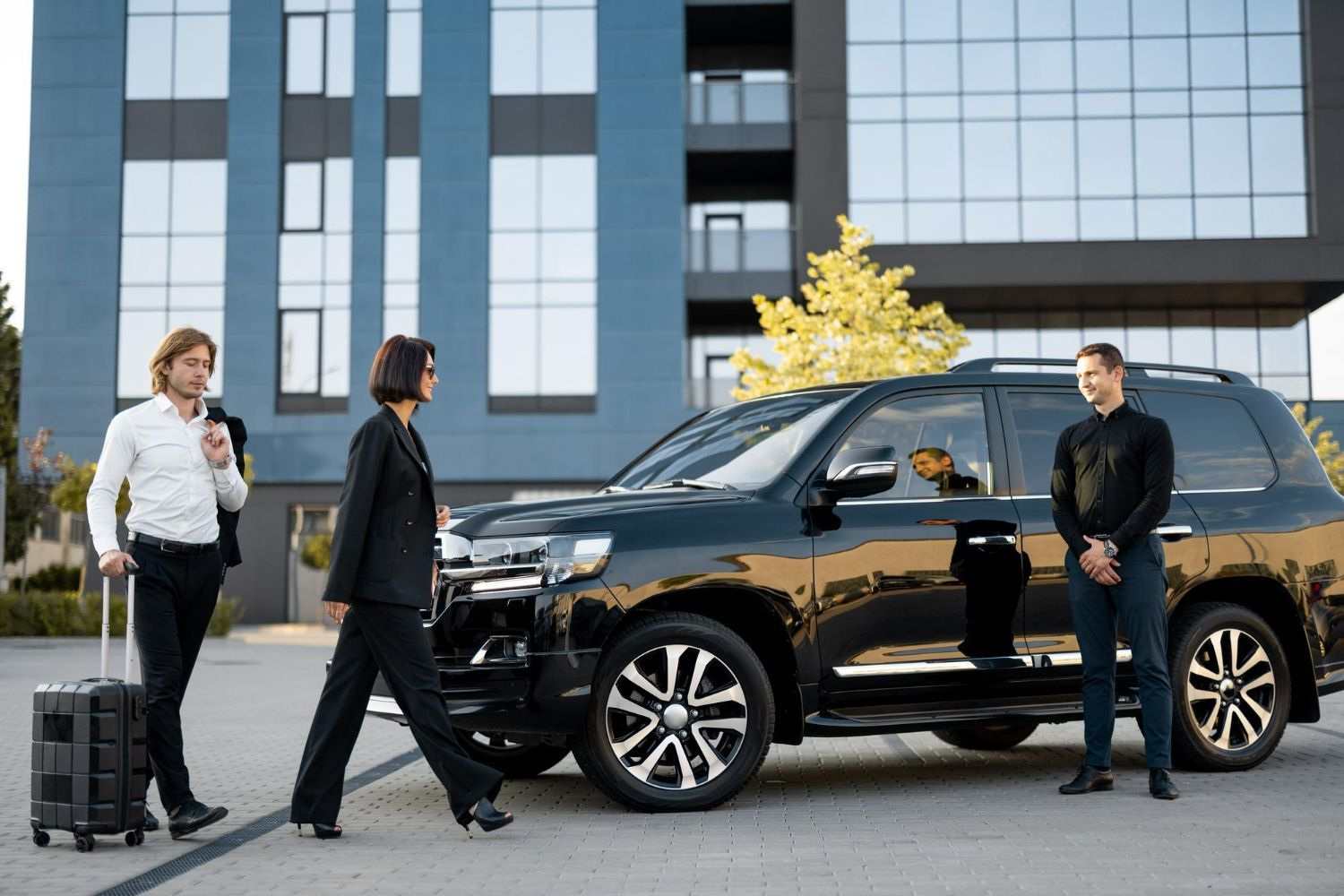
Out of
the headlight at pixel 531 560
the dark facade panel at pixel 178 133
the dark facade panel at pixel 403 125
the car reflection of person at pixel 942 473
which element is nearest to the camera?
the headlight at pixel 531 560

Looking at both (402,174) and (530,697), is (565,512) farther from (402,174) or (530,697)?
(402,174)

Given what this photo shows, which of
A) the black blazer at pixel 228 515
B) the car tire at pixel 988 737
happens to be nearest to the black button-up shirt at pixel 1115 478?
the car tire at pixel 988 737

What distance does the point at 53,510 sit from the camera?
44.5m

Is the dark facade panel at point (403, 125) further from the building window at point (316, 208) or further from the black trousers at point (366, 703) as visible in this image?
the black trousers at point (366, 703)

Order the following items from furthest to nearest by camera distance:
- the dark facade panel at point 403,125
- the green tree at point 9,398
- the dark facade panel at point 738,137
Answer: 1. the green tree at point 9,398
2. the dark facade panel at point 403,125
3. the dark facade panel at point 738,137

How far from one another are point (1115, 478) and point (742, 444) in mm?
1730

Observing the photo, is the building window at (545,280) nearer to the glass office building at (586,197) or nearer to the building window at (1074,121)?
Result: the glass office building at (586,197)

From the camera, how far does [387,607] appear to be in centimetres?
615

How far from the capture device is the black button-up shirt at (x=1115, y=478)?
7133 millimetres

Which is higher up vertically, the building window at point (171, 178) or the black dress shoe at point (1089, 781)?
the building window at point (171, 178)

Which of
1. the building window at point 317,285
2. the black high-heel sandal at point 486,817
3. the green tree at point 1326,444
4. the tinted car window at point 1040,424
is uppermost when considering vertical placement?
the building window at point 317,285

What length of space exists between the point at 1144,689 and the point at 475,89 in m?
33.3

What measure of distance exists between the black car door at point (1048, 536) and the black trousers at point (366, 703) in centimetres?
274

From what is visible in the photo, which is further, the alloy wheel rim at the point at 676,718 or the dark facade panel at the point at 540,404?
the dark facade panel at the point at 540,404
